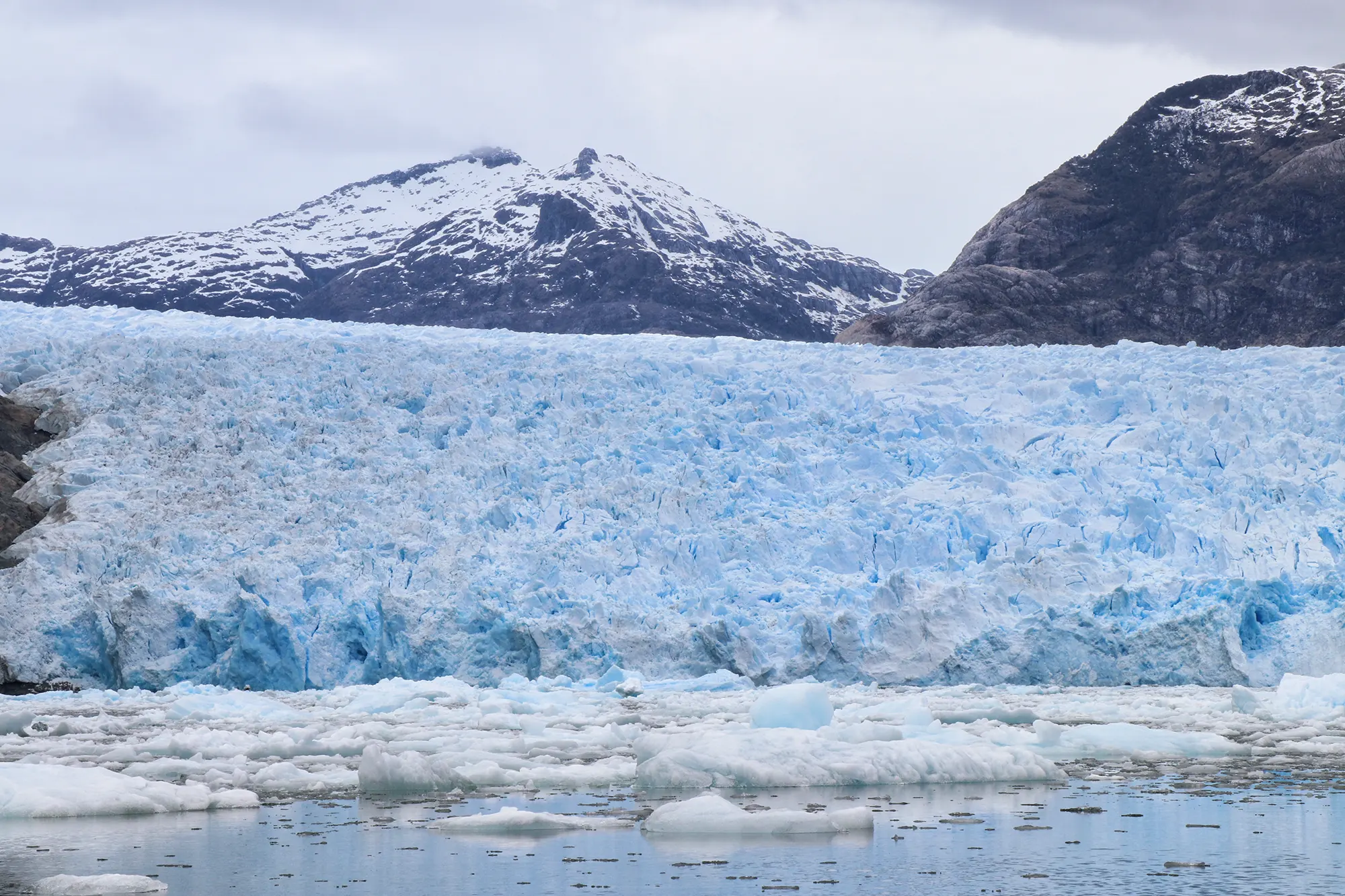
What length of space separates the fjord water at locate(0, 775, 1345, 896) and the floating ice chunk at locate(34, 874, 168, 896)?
0.10 metres

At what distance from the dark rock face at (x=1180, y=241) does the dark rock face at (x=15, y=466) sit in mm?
24179

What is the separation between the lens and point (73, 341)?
2073cm

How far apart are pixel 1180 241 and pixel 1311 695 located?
33.6m

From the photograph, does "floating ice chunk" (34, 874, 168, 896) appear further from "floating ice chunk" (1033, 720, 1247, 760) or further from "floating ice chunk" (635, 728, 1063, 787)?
"floating ice chunk" (1033, 720, 1247, 760)

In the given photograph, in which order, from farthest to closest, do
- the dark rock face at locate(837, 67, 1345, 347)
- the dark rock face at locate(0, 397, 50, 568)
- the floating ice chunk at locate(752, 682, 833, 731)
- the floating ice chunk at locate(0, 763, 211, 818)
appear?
1. the dark rock face at locate(837, 67, 1345, 347)
2. the dark rock face at locate(0, 397, 50, 568)
3. the floating ice chunk at locate(752, 682, 833, 731)
4. the floating ice chunk at locate(0, 763, 211, 818)

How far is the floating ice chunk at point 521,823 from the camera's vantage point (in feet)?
22.8

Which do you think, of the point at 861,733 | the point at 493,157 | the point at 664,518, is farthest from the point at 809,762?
the point at 493,157

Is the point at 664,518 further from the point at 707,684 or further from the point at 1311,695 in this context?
the point at 1311,695

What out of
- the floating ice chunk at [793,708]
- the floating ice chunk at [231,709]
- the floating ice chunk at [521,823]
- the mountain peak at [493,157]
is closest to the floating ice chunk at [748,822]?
the floating ice chunk at [521,823]

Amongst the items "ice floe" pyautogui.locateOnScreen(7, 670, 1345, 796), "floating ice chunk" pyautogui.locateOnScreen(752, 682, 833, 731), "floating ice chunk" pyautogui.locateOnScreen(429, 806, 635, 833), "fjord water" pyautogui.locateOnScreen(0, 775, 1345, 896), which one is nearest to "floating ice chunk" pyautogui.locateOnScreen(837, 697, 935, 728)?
"ice floe" pyautogui.locateOnScreen(7, 670, 1345, 796)

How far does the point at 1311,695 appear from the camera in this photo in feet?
40.5

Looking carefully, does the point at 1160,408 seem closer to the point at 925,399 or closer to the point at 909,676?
the point at 925,399

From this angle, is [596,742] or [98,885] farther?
[596,742]

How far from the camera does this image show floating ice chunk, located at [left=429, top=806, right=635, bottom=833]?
22.8 feet
